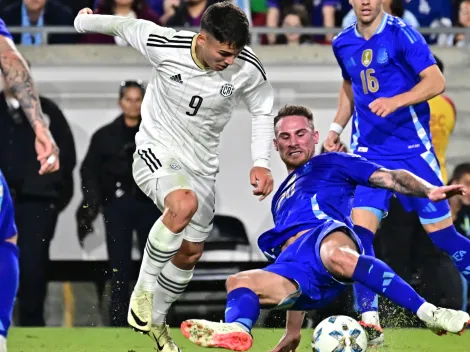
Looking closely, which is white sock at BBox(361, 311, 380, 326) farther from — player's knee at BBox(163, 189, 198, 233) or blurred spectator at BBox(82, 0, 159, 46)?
blurred spectator at BBox(82, 0, 159, 46)

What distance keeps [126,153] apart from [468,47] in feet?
11.9

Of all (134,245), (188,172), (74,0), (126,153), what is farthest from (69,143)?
(188,172)

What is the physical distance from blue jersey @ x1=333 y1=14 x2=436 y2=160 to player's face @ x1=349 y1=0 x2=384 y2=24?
0.40ft

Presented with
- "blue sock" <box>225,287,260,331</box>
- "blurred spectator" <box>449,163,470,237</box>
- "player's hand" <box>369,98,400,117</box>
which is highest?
"player's hand" <box>369,98,400,117</box>

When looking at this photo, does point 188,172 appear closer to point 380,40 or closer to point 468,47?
point 380,40

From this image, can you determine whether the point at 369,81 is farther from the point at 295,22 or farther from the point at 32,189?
the point at 32,189

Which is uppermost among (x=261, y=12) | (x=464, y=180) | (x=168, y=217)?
Result: (x=261, y=12)

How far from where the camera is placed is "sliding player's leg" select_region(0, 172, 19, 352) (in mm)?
4773

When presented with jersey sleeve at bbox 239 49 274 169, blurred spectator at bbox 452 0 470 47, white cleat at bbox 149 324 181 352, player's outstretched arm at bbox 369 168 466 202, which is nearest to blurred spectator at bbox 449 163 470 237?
blurred spectator at bbox 452 0 470 47

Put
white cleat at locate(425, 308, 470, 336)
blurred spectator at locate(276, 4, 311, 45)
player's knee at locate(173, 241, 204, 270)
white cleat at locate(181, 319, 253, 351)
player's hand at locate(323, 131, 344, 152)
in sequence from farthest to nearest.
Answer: blurred spectator at locate(276, 4, 311, 45) → player's hand at locate(323, 131, 344, 152) → player's knee at locate(173, 241, 204, 270) → white cleat at locate(425, 308, 470, 336) → white cleat at locate(181, 319, 253, 351)

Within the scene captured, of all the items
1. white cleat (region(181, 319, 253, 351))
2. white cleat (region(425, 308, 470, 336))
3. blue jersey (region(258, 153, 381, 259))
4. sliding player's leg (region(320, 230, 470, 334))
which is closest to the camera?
white cleat (region(181, 319, 253, 351))

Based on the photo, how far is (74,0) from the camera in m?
11.0

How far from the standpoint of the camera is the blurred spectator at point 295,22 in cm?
1060

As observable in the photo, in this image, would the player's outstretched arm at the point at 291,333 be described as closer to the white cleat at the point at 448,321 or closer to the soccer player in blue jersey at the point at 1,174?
the white cleat at the point at 448,321
